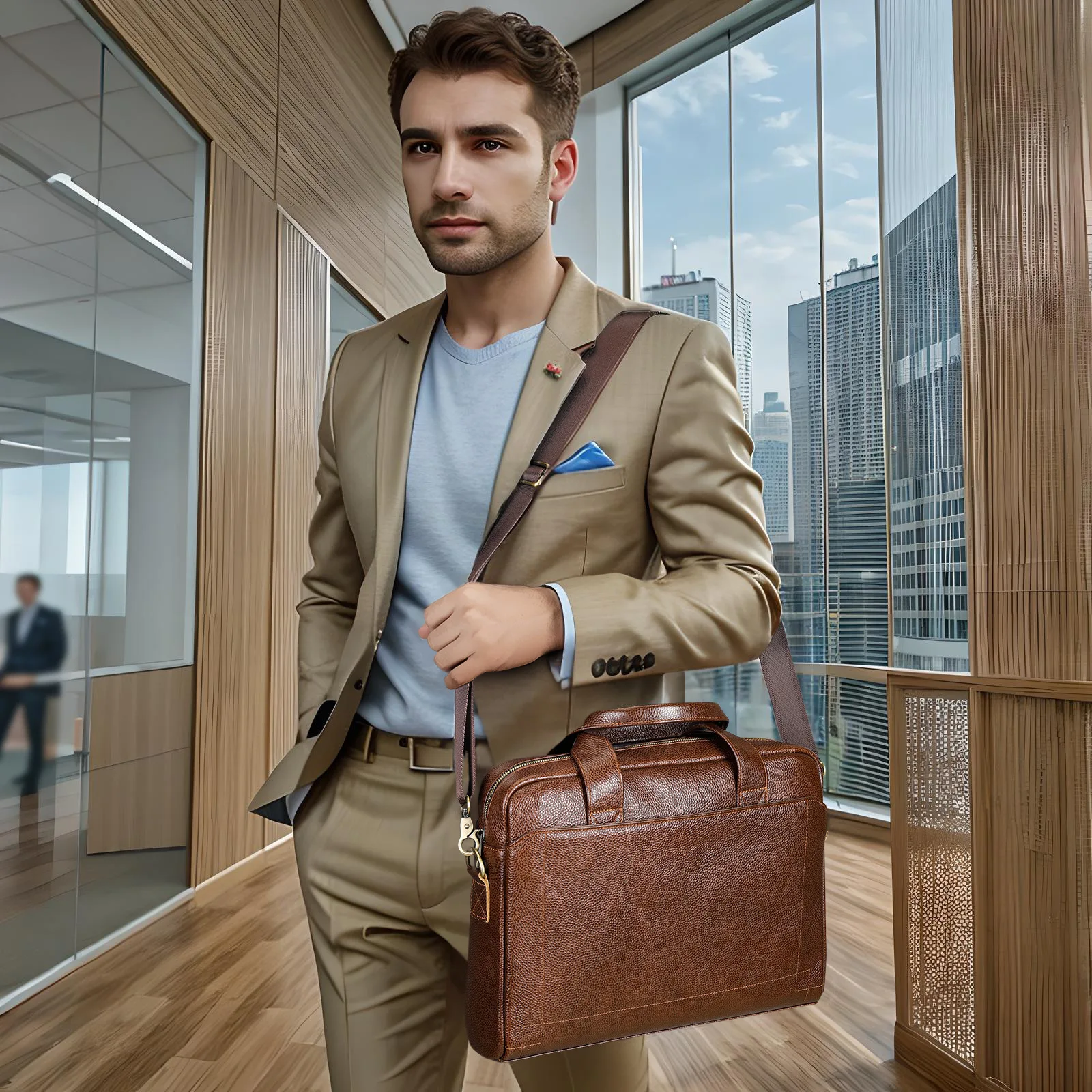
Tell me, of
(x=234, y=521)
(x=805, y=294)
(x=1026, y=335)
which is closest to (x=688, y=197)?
(x=805, y=294)

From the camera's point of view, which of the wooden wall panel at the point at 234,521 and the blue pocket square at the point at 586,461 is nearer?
the blue pocket square at the point at 586,461

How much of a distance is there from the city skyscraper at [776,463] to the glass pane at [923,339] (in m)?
3.06

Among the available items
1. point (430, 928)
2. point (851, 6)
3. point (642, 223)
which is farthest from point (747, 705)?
point (430, 928)

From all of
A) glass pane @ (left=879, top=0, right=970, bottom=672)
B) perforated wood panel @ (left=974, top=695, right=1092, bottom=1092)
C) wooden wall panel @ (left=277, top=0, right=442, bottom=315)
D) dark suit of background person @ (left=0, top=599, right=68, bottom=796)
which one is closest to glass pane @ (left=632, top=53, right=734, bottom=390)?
wooden wall panel @ (left=277, top=0, right=442, bottom=315)

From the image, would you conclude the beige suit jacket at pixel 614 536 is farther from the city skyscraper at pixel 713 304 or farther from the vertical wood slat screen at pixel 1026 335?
the city skyscraper at pixel 713 304

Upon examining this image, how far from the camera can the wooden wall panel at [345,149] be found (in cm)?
478

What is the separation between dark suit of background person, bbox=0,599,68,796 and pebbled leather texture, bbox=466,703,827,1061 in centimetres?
239

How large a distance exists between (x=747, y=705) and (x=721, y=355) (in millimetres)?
5232

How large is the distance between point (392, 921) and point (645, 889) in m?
0.30

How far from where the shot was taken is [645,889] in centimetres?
81

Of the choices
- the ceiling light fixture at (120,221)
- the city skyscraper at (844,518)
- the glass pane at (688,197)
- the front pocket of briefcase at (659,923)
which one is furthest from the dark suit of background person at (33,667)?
the glass pane at (688,197)

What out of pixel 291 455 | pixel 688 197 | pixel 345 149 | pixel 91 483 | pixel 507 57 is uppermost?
pixel 688 197

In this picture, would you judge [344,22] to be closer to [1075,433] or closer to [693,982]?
[1075,433]

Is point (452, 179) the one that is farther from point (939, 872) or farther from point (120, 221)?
point (120, 221)
